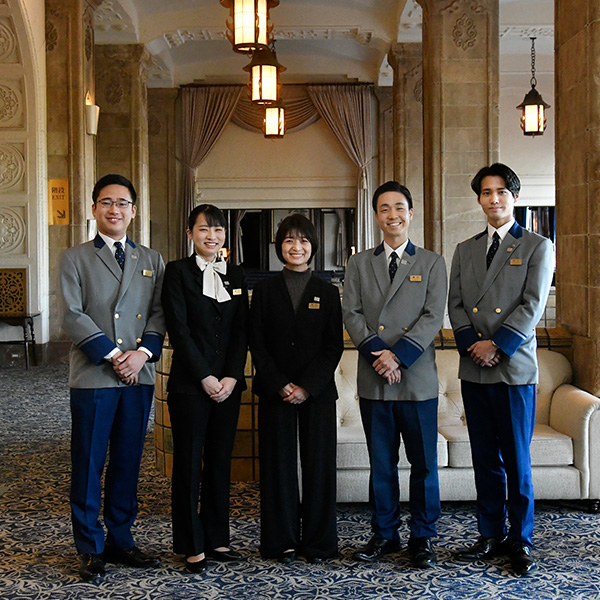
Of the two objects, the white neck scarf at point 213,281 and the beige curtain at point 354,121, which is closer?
the white neck scarf at point 213,281

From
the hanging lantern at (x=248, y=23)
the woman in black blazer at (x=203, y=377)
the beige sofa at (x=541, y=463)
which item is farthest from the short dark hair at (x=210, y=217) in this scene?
the hanging lantern at (x=248, y=23)

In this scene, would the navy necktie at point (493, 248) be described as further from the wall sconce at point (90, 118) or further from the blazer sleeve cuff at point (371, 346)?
the wall sconce at point (90, 118)

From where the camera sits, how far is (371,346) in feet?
12.0

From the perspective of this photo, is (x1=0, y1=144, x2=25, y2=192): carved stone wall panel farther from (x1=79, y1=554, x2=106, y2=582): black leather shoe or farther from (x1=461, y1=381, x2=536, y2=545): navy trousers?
(x1=461, y1=381, x2=536, y2=545): navy trousers

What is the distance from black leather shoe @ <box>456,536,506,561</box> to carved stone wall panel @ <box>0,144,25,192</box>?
28.1 ft

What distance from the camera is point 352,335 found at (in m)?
3.79

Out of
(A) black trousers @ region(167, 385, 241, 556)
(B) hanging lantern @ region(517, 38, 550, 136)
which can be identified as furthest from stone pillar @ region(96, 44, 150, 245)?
(A) black trousers @ region(167, 385, 241, 556)

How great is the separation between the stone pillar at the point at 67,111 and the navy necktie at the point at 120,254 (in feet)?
24.3

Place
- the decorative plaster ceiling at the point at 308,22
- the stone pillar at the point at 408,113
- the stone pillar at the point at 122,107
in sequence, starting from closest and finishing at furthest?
the decorative plaster ceiling at the point at 308,22 < the stone pillar at the point at 408,113 < the stone pillar at the point at 122,107

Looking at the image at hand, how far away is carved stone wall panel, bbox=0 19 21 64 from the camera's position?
388 inches

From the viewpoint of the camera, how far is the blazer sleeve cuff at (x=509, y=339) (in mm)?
3600

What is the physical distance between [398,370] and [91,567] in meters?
1.69

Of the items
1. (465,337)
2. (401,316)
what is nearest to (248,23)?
(401,316)

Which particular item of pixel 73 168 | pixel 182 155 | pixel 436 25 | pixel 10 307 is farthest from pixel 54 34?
pixel 182 155
